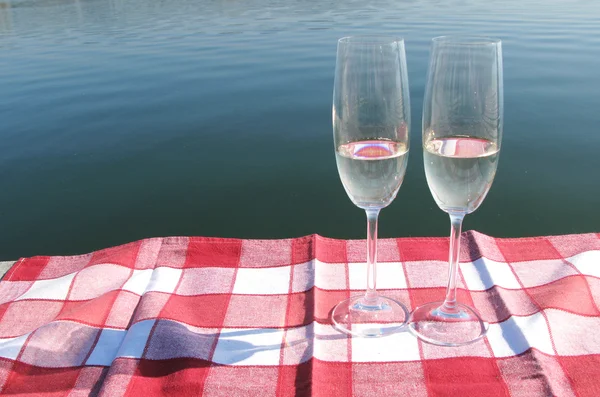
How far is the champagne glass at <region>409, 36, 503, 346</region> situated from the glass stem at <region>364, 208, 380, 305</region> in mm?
113

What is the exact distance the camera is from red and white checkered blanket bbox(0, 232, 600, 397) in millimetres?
723

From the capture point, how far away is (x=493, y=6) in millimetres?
5488

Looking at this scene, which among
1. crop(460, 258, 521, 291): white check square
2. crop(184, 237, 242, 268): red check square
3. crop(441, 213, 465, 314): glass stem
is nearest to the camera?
crop(441, 213, 465, 314): glass stem

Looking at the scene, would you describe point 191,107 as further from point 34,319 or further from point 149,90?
point 34,319

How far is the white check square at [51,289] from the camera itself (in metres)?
0.98

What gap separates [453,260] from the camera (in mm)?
830

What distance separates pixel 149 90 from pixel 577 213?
86.2 inches

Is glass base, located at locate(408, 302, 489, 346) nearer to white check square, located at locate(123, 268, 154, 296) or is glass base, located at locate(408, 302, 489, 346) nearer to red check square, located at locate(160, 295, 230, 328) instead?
red check square, located at locate(160, 295, 230, 328)

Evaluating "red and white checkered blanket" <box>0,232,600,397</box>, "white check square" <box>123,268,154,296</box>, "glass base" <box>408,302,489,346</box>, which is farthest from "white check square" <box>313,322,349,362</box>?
"white check square" <box>123,268,154,296</box>

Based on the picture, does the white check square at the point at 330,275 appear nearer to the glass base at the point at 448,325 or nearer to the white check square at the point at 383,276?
the white check square at the point at 383,276

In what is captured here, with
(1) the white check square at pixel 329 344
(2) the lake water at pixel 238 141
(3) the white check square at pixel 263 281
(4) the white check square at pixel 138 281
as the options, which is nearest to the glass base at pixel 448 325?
(1) the white check square at pixel 329 344

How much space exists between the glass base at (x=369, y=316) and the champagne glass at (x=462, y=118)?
109 millimetres

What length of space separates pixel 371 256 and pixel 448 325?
0.15 metres

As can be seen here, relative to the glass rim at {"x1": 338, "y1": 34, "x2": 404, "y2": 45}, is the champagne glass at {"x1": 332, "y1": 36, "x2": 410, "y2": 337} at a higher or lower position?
lower
